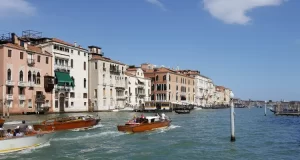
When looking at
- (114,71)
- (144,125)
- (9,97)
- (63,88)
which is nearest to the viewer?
(144,125)

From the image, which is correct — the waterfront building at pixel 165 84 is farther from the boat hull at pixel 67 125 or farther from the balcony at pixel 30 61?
the boat hull at pixel 67 125

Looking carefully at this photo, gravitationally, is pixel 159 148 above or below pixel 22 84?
below

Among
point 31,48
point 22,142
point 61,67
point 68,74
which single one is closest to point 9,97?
point 31,48

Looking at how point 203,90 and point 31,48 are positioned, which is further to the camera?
point 203,90

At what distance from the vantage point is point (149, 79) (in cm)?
7438

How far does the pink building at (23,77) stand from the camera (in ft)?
137

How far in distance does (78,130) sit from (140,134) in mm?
5507

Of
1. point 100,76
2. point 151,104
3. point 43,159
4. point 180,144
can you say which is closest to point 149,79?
point 151,104

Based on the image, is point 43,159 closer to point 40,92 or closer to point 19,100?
point 19,100

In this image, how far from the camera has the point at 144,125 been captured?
2658cm

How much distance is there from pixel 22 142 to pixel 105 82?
41552mm

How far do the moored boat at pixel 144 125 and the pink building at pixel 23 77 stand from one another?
20.0 meters

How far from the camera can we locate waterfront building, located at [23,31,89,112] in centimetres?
4969

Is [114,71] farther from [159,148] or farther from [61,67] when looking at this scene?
[159,148]
